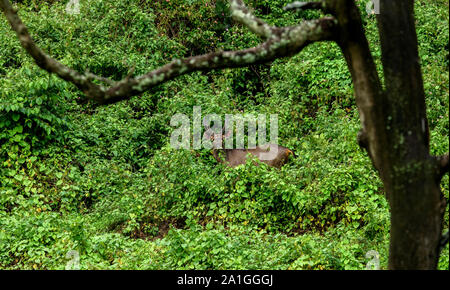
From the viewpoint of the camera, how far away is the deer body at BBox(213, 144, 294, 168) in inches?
332

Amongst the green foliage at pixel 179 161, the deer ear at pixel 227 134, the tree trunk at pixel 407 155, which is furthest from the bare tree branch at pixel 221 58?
the deer ear at pixel 227 134

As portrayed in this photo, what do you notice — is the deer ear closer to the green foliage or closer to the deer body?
the deer body

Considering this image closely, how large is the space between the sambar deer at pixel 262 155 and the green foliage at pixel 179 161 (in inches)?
7.9

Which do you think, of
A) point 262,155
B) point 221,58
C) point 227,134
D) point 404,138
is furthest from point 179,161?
point 404,138

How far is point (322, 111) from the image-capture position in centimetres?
957

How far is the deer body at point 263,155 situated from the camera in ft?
27.7

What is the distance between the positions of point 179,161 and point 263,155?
→ 1403mm

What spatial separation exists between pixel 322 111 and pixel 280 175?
2.33 metres

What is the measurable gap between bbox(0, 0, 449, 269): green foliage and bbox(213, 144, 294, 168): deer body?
0.21 m

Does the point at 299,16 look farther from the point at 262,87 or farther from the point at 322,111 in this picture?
the point at 322,111

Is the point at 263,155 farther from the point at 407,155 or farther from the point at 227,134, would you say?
the point at 407,155

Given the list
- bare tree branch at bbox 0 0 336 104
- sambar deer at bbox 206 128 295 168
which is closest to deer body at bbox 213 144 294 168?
sambar deer at bbox 206 128 295 168

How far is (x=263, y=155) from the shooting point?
8.52 m
